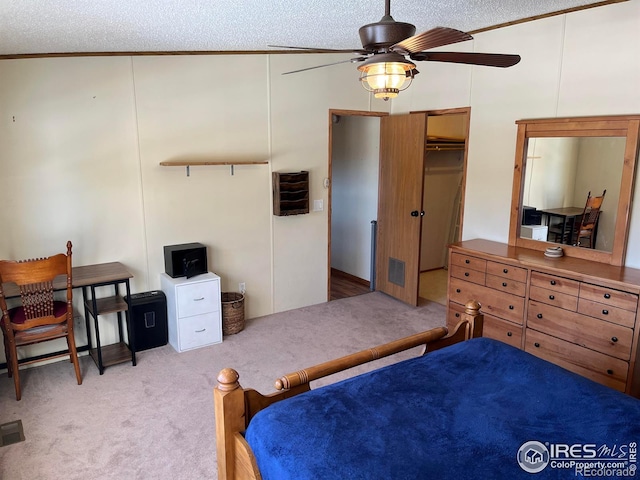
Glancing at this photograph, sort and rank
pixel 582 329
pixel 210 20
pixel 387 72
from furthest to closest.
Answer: pixel 582 329 < pixel 210 20 < pixel 387 72

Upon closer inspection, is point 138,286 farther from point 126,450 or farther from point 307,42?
point 307,42

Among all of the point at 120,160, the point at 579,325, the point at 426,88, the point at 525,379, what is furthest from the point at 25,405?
the point at 426,88

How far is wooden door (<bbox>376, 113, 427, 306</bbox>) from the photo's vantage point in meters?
4.90

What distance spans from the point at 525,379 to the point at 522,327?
5.20ft

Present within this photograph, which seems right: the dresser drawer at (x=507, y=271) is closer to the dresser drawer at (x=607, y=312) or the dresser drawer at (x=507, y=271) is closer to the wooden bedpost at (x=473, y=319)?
the dresser drawer at (x=607, y=312)

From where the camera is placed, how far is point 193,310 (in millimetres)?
4020

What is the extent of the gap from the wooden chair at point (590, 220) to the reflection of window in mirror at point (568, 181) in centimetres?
3

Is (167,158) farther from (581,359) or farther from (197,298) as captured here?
(581,359)

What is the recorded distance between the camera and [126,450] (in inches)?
107

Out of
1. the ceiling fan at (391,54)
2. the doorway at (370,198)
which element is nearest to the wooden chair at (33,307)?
the ceiling fan at (391,54)

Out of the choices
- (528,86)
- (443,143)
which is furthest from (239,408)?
(443,143)

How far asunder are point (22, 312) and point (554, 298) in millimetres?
3819

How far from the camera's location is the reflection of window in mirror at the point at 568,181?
3438 millimetres

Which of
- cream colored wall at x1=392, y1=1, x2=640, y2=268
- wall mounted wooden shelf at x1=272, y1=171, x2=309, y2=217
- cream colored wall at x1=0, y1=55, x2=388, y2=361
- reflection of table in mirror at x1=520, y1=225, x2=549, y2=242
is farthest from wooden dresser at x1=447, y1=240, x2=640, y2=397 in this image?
cream colored wall at x1=0, y1=55, x2=388, y2=361
